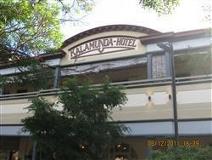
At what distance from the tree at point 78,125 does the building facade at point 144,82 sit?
6.97 ft

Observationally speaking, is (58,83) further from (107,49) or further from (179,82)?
(179,82)

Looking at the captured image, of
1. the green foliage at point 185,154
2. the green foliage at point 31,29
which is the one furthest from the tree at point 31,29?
the green foliage at point 185,154

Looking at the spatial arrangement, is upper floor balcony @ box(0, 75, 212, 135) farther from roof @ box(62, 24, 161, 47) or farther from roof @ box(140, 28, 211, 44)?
roof @ box(62, 24, 161, 47)

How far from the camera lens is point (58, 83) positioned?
2323cm

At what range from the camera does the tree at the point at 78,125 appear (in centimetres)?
1456

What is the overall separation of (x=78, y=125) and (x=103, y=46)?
830 centimetres

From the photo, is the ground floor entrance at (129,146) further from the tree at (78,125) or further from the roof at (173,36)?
the roof at (173,36)

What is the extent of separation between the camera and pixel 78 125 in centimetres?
1461

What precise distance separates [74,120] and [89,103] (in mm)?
797

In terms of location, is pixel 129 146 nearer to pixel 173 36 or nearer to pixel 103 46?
pixel 103 46

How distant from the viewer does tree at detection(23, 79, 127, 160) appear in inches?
573

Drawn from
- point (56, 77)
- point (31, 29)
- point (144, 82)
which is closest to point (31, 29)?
point (31, 29)
